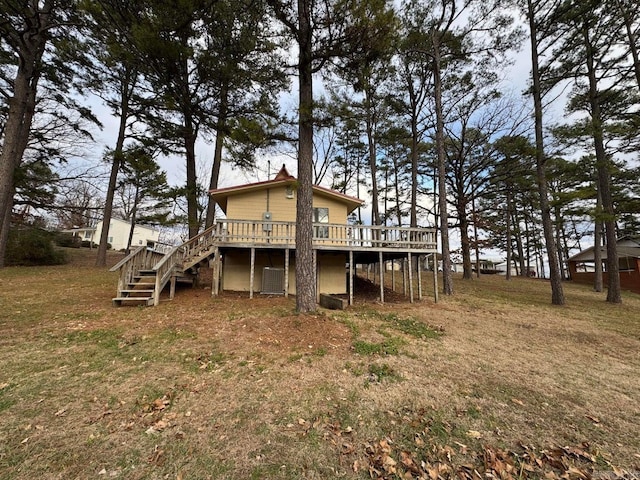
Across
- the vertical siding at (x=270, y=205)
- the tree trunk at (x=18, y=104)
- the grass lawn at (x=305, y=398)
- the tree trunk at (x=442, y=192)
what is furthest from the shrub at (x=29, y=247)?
the tree trunk at (x=442, y=192)

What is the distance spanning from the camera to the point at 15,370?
3.98m

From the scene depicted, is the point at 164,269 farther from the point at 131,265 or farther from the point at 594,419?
the point at 594,419

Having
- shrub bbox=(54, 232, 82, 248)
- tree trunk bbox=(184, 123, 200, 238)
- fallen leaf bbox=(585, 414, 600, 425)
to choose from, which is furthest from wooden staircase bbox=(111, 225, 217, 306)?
shrub bbox=(54, 232, 82, 248)

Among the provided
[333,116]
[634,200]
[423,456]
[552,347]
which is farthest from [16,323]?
[634,200]

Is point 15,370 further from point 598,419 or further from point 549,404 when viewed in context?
point 598,419

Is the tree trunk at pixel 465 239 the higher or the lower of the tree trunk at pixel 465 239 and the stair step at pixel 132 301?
the higher

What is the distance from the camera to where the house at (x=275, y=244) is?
10.3 m

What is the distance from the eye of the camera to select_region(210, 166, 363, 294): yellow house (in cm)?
1145

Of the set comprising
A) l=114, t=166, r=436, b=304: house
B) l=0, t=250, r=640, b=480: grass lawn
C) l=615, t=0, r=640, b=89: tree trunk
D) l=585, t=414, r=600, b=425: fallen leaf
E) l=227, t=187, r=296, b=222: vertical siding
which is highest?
l=615, t=0, r=640, b=89: tree trunk

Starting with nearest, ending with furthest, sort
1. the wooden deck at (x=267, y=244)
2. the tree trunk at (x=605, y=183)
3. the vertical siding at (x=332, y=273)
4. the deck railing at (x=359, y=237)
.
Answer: the wooden deck at (x=267, y=244) < the deck railing at (x=359, y=237) < the tree trunk at (x=605, y=183) < the vertical siding at (x=332, y=273)

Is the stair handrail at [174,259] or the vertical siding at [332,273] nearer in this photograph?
the stair handrail at [174,259]

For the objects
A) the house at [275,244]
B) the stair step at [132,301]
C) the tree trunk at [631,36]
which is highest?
the tree trunk at [631,36]

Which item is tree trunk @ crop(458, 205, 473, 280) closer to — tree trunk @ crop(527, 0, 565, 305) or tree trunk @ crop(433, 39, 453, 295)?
tree trunk @ crop(527, 0, 565, 305)

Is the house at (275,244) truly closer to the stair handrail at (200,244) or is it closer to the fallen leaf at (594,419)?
the stair handrail at (200,244)
